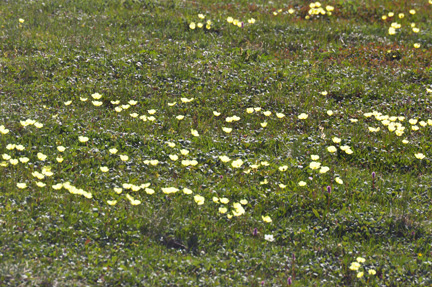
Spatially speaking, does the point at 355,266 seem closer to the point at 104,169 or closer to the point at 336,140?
the point at 336,140

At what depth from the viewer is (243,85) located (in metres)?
7.92

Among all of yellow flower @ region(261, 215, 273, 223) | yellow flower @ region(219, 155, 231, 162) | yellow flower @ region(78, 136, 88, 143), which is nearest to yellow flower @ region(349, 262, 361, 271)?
yellow flower @ region(261, 215, 273, 223)

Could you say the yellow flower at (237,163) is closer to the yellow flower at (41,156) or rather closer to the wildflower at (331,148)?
the wildflower at (331,148)

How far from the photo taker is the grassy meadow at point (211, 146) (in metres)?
4.73

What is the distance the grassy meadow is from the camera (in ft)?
15.5

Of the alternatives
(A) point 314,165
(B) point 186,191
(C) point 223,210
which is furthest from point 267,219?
(A) point 314,165

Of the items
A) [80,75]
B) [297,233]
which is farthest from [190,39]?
[297,233]

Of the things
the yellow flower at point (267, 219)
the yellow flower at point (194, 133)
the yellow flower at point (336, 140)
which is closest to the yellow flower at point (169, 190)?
the yellow flower at point (267, 219)

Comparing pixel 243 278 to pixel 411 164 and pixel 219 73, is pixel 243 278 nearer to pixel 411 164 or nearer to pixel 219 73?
pixel 411 164

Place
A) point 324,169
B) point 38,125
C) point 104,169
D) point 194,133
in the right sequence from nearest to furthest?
point 104,169
point 324,169
point 38,125
point 194,133

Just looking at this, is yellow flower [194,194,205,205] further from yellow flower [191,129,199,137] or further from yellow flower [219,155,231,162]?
yellow flower [191,129,199,137]

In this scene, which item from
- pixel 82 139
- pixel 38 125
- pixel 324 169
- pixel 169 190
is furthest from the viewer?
pixel 38 125

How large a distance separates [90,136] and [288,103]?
2.87 m

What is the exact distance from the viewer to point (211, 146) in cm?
655
